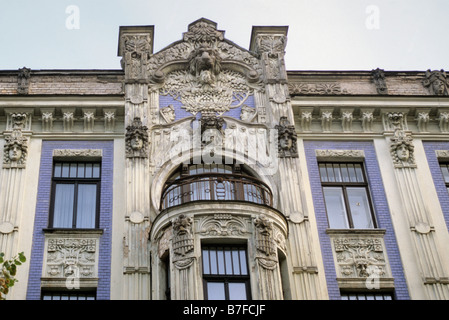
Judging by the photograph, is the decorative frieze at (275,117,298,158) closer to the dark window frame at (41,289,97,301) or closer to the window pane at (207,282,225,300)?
the window pane at (207,282,225,300)

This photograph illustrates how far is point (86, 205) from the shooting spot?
20188 mm

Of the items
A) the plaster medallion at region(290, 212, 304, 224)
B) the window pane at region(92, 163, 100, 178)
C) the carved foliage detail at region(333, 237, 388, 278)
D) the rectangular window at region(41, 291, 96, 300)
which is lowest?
the rectangular window at region(41, 291, 96, 300)

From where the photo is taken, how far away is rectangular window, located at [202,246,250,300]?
55.7 ft

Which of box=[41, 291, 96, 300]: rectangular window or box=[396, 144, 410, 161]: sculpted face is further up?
box=[396, 144, 410, 161]: sculpted face

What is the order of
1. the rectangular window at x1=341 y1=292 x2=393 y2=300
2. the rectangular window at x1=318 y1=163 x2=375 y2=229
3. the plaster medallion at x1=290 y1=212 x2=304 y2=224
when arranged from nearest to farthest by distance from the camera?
the rectangular window at x1=341 y1=292 x2=393 y2=300
the plaster medallion at x1=290 y1=212 x2=304 y2=224
the rectangular window at x1=318 y1=163 x2=375 y2=229

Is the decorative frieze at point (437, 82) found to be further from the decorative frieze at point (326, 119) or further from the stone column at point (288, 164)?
the stone column at point (288, 164)

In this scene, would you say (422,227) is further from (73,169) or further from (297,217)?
(73,169)

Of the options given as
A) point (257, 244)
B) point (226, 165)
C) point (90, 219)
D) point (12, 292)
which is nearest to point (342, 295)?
point (257, 244)

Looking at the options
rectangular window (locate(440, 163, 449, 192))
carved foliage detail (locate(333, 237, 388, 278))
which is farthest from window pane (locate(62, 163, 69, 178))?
rectangular window (locate(440, 163, 449, 192))

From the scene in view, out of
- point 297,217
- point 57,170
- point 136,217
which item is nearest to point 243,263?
point 297,217

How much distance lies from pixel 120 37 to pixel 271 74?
4964 mm

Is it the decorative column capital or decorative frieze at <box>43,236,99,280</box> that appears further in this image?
the decorative column capital

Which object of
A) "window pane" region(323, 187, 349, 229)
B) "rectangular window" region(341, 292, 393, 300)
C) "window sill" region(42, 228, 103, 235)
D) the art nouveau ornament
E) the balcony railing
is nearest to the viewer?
"rectangular window" region(341, 292, 393, 300)

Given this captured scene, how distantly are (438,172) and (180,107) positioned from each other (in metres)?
7.73
